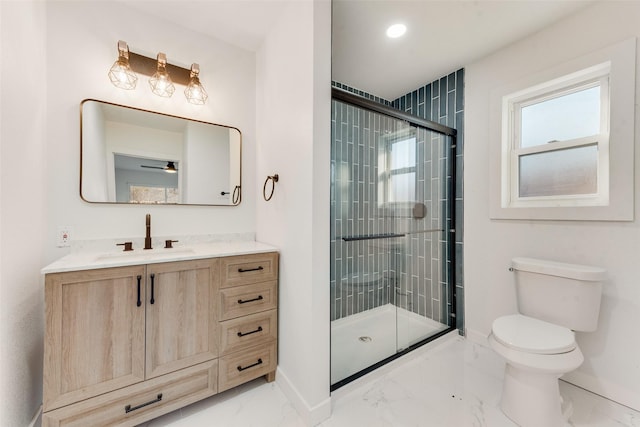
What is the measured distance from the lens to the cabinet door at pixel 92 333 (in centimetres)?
113

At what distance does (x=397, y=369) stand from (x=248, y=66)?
2.67m

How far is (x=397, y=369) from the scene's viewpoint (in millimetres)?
1884

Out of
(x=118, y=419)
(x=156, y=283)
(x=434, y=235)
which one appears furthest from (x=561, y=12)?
(x=118, y=419)

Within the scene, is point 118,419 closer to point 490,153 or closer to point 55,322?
point 55,322

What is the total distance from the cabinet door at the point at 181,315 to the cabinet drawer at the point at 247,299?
0.19 feet

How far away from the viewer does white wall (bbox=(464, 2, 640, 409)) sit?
4.92ft

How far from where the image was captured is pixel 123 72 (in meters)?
1.66

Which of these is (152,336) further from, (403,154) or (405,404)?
(403,154)

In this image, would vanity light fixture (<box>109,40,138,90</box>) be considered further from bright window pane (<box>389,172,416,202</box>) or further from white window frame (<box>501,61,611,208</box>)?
white window frame (<box>501,61,611,208</box>)

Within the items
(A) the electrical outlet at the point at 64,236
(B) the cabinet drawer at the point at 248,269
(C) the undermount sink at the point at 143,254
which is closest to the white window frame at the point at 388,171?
(B) the cabinet drawer at the point at 248,269

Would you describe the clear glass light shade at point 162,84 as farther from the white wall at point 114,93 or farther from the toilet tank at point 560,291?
the toilet tank at point 560,291

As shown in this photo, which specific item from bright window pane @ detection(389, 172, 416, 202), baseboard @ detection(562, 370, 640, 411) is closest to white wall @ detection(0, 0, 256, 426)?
bright window pane @ detection(389, 172, 416, 202)

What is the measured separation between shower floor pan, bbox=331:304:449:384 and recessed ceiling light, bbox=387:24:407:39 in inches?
88.4

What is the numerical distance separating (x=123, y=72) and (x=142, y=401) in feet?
6.43
